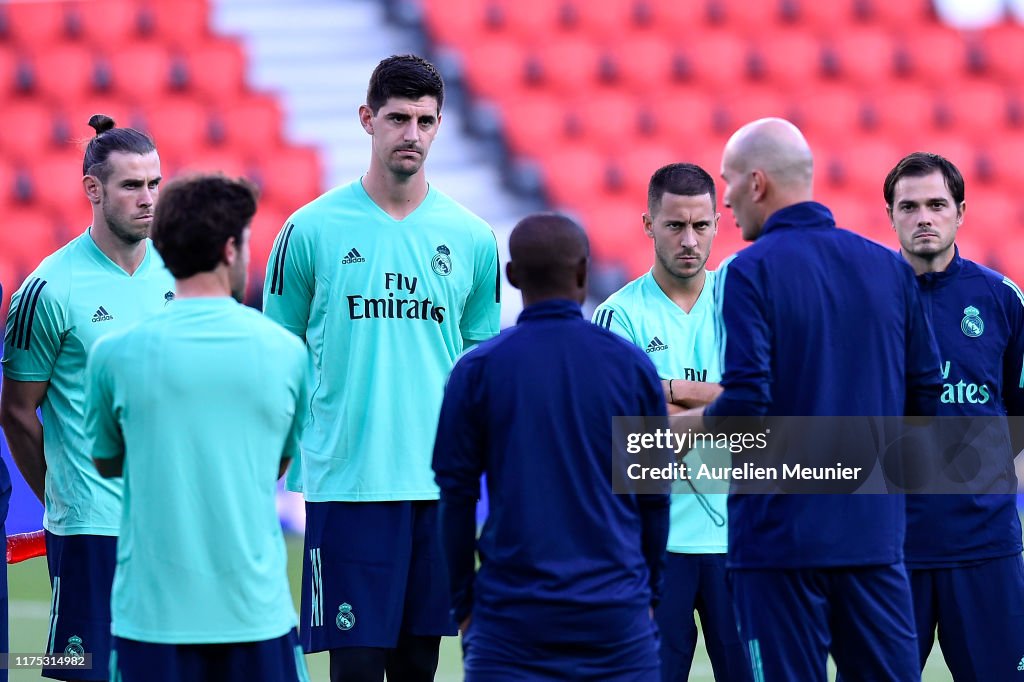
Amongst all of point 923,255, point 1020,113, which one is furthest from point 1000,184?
point 923,255

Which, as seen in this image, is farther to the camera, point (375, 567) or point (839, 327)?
point (375, 567)

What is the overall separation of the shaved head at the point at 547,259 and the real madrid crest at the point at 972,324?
5.77ft

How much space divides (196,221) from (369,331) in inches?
51.0

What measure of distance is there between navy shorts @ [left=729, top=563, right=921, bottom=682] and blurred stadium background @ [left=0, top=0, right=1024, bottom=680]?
8.43 meters

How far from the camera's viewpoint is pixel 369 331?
4.43 m

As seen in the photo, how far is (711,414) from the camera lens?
3.57m

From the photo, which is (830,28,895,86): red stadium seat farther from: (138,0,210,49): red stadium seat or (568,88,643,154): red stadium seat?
(138,0,210,49): red stadium seat

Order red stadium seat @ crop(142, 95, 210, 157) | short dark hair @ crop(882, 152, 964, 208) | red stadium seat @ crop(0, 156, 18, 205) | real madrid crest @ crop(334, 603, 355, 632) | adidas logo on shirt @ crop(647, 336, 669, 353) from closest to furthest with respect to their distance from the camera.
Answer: real madrid crest @ crop(334, 603, 355, 632), short dark hair @ crop(882, 152, 964, 208), adidas logo on shirt @ crop(647, 336, 669, 353), red stadium seat @ crop(0, 156, 18, 205), red stadium seat @ crop(142, 95, 210, 157)

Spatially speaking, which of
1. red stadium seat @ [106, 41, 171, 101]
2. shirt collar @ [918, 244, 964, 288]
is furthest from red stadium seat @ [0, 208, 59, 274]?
shirt collar @ [918, 244, 964, 288]

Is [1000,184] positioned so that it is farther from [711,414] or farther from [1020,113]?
[711,414]

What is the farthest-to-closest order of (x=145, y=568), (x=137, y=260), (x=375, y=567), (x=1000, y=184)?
(x=1000, y=184) < (x=137, y=260) < (x=375, y=567) < (x=145, y=568)

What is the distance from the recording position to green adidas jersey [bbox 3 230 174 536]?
4.46 metres

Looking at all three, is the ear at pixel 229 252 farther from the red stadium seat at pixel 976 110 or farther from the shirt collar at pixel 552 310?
the red stadium seat at pixel 976 110

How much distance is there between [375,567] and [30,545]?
5.70ft
